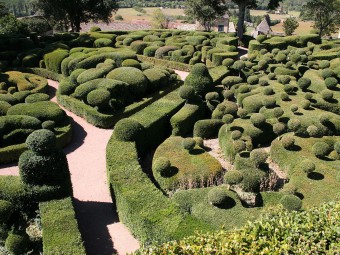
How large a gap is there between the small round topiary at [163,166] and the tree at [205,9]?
36366mm

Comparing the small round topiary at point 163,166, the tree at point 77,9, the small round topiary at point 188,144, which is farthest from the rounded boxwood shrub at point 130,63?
the tree at point 77,9

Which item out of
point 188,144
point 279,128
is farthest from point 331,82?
point 188,144

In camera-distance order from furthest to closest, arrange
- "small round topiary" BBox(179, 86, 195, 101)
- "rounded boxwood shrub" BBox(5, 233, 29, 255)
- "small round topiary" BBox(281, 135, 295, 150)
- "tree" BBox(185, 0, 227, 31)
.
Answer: "tree" BBox(185, 0, 227, 31), "small round topiary" BBox(179, 86, 195, 101), "small round topiary" BBox(281, 135, 295, 150), "rounded boxwood shrub" BBox(5, 233, 29, 255)

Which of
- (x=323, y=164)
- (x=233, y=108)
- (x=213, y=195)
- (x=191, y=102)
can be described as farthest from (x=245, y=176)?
(x=191, y=102)

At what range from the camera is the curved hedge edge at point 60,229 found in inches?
451

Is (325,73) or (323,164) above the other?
(325,73)

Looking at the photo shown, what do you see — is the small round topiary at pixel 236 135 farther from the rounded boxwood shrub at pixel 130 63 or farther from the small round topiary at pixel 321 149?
A: the rounded boxwood shrub at pixel 130 63

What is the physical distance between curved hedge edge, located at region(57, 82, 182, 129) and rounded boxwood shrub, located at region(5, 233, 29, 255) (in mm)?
11463

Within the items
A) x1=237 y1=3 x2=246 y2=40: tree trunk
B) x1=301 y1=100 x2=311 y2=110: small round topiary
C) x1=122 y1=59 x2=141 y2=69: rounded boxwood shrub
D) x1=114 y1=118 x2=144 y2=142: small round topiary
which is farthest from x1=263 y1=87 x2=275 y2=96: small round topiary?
x1=237 y1=3 x2=246 y2=40: tree trunk

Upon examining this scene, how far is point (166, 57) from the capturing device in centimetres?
3681

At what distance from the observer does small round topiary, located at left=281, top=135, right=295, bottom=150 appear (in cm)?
1744

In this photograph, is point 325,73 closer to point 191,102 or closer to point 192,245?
point 191,102

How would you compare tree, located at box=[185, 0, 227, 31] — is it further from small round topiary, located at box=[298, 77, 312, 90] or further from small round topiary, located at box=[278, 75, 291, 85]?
small round topiary, located at box=[298, 77, 312, 90]

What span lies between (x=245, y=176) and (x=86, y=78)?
1618 cm
